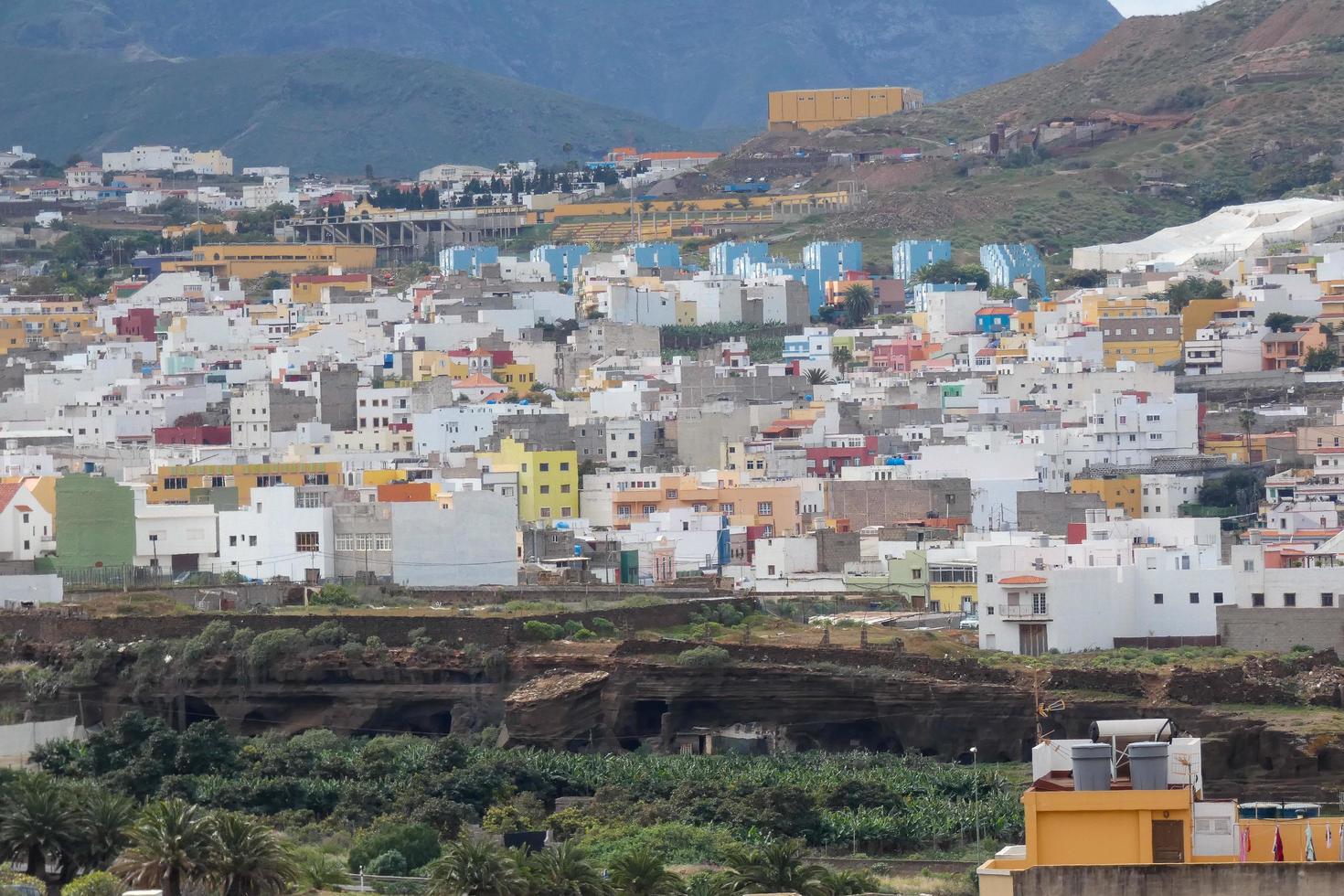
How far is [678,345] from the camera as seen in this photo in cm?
8938

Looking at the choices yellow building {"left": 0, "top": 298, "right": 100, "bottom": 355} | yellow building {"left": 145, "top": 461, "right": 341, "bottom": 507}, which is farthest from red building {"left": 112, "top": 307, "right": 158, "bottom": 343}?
yellow building {"left": 145, "top": 461, "right": 341, "bottom": 507}

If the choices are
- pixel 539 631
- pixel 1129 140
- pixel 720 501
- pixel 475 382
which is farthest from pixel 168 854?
pixel 1129 140

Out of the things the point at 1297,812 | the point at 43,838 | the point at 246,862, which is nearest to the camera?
the point at 1297,812

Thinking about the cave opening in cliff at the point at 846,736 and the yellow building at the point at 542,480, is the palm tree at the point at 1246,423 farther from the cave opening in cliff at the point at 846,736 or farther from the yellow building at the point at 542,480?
the cave opening in cliff at the point at 846,736

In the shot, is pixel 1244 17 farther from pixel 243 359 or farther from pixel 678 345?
pixel 243 359

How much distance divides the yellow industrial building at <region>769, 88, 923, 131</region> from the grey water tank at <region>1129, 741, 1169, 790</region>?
119m

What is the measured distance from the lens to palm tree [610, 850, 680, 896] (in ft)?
93.5

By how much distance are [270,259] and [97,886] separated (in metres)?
87.1

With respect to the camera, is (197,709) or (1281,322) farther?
(1281,322)

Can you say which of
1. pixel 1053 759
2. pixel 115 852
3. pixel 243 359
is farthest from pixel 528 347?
pixel 1053 759

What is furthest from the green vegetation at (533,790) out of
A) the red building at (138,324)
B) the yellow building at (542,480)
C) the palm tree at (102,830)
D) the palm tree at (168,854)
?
the red building at (138,324)

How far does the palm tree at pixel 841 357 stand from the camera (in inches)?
3287

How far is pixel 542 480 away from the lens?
60438mm

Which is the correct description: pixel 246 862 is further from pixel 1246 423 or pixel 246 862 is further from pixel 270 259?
pixel 270 259
